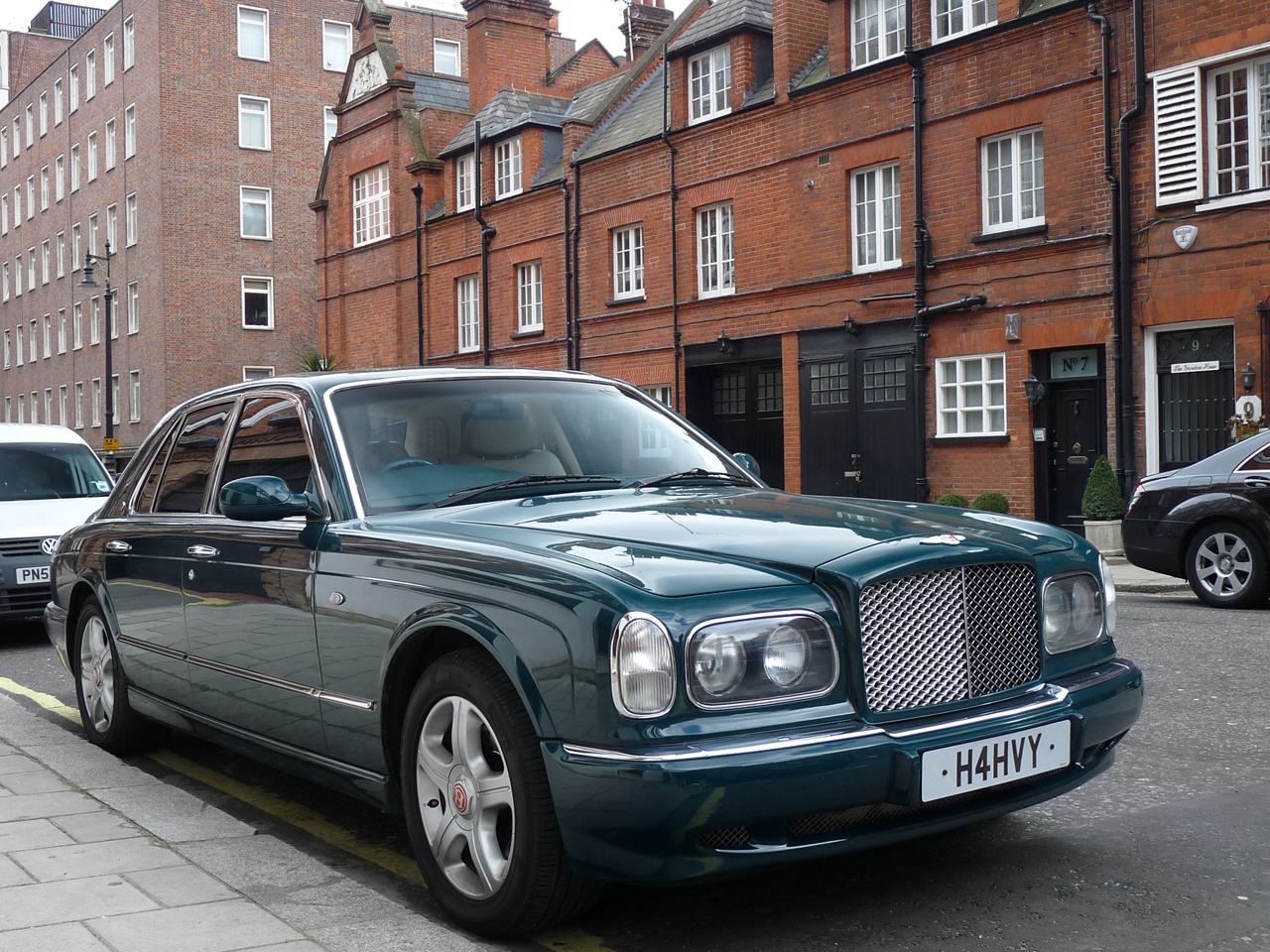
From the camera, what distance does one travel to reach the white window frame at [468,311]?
32.6 m

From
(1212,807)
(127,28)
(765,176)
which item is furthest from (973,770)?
(127,28)

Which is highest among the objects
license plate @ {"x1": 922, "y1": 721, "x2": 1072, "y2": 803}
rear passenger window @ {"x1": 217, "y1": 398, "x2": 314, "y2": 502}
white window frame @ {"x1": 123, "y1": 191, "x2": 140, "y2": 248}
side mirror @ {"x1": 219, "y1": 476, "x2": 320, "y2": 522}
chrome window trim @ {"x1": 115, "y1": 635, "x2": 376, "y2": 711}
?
white window frame @ {"x1": 123, "y1": 191, "x2": 140, "y2": 248}

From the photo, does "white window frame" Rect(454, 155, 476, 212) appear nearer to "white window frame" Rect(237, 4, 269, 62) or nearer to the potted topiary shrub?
the potted topiary shrub

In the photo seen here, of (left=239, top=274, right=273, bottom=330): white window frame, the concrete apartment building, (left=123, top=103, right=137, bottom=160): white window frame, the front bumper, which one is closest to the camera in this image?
the front bumper

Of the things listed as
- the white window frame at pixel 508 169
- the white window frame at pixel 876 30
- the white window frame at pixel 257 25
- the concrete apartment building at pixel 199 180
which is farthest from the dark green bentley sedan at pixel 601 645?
the white window frame at pixel 257 25

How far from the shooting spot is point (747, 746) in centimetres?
328

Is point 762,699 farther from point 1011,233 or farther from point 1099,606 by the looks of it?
point 1011,233

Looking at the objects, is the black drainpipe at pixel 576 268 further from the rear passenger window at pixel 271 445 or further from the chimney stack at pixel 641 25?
the rear passenger window at pixel 271 445

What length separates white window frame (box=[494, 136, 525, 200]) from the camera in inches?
1225

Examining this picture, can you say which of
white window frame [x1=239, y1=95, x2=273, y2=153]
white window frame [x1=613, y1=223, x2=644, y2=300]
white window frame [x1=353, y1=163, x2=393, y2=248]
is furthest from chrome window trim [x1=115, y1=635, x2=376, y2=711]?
white window frame [x1=239, y1=95, x2=273, y2=153]

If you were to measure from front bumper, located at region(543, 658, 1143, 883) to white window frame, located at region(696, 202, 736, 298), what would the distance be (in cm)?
2204

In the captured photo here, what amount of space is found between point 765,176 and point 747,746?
21.9 m

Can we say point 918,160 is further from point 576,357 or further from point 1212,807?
point 1212,807

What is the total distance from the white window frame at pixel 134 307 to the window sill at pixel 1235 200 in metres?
40.4
